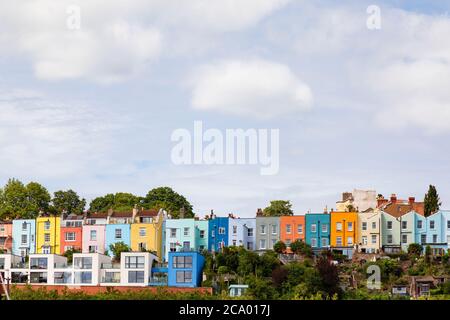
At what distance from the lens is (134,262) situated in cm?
8888

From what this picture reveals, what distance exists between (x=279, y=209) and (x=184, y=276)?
27937 mm

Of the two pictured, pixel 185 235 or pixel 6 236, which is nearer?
pixel 185 235

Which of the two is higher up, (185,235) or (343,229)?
(343,229)

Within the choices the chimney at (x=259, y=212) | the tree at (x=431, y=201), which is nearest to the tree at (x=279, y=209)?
the chimney at (x=259, y=212)

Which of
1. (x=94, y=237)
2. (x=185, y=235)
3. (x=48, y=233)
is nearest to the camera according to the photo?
(x=185, y=235)

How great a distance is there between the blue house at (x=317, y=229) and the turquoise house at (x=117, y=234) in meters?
15.9

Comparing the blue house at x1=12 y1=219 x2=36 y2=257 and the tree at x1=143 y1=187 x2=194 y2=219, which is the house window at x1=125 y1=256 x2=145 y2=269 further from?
the tree at x1=143 y1=187 x2=194 y2=219

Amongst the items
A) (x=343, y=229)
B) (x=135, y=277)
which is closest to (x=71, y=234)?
(x=135, y=277)

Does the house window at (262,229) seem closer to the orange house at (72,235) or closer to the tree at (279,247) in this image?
the tree at (279,247)

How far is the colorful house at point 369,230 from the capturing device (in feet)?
321

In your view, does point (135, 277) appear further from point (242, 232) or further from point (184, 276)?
point (242, 232)

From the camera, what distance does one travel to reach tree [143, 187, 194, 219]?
374 feet

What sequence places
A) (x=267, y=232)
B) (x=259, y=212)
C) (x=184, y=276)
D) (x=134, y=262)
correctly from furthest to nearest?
(x=259, y=212) → (x=267, y=232) → (x=134, y=262) → (x=184, y=276)
